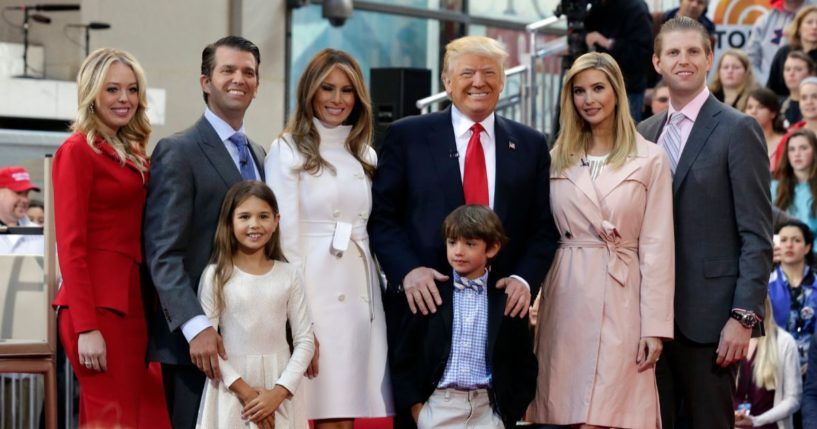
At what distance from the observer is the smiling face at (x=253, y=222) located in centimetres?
464

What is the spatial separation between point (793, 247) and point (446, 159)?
12.0 feet

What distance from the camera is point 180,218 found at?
15.3 feet

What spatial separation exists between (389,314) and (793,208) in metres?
4.85

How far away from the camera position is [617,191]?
486 centimetres

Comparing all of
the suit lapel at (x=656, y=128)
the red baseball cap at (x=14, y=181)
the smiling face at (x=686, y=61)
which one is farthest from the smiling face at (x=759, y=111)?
the red baseball cap at (x=14, y=181)

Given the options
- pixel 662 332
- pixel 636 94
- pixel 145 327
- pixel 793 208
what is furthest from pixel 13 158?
pixel 662 332

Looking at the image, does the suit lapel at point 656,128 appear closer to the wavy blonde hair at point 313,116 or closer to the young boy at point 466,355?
the young boy at point 466,355

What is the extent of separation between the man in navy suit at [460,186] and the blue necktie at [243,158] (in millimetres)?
453

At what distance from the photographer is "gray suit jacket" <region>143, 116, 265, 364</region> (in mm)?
4645

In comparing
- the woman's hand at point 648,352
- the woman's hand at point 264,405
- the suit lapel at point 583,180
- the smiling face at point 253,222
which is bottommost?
the woman's hand at point 264,405

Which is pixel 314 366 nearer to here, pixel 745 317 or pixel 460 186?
pixel 460 186

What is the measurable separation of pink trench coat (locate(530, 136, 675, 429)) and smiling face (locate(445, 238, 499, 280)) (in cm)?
34

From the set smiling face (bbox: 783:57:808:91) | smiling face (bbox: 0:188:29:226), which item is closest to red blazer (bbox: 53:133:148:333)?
smiling face (bbox: 0:188:29:226)

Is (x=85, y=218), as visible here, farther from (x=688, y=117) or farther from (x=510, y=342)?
(x=688, y=117)
